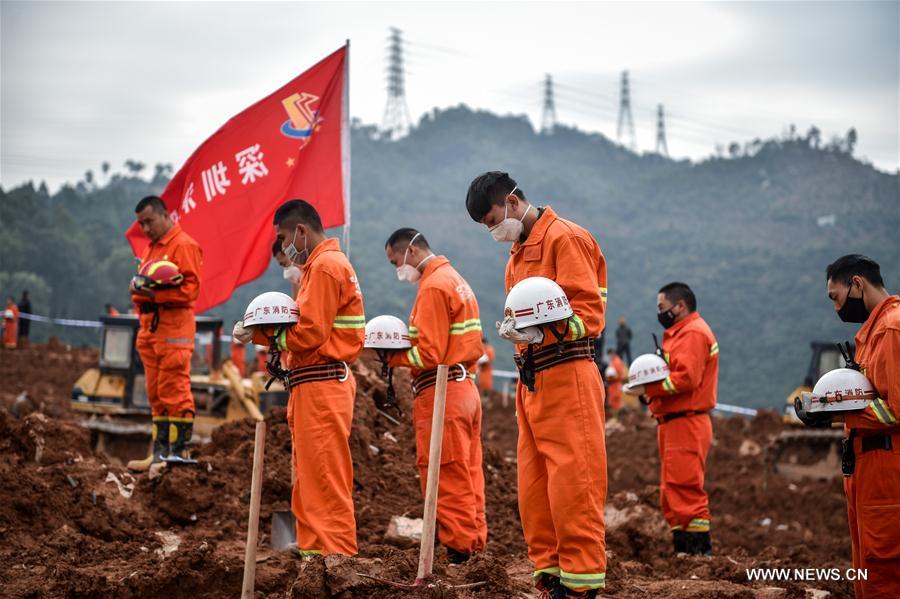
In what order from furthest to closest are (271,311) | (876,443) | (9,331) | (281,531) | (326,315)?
(9,331), (281,531), (326,315), (271,311), (876,443)

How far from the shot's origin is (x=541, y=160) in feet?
334

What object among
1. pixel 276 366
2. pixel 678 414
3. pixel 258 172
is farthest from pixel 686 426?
pixel 258 172

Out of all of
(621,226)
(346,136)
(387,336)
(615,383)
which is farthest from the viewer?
(621,226)

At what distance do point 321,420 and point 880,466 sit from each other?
3.55m

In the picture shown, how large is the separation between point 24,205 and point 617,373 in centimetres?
4405

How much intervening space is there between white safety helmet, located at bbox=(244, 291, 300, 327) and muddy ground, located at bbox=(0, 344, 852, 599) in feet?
5.38

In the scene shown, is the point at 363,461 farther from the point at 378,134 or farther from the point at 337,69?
the point at 378,134

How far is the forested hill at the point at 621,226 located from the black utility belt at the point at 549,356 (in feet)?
152

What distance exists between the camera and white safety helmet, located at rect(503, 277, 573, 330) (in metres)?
5.76

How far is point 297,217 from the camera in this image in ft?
25.1

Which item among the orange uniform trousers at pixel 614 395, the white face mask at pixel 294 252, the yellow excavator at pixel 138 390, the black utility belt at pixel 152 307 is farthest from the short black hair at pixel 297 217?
the orange uniform trousers at pixel 614 395

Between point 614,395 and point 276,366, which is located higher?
point 614,395

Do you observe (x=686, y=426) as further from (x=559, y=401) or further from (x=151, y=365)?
(x=151, y=365)

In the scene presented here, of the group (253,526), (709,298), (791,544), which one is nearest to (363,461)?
(253,526)
